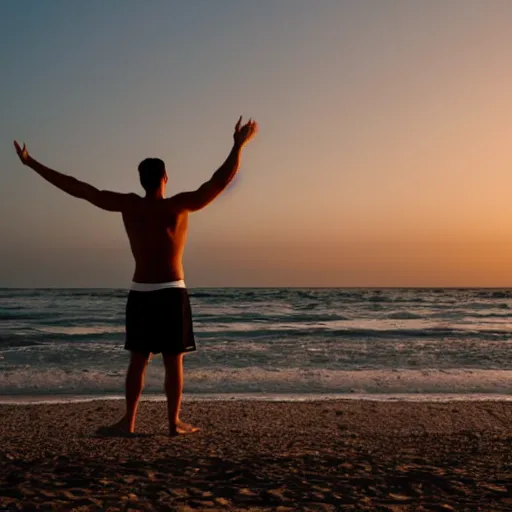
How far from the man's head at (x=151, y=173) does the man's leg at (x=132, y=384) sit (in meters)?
1.07

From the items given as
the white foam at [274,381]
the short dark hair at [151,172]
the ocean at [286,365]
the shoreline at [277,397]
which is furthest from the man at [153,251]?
the white foam at [274,381]

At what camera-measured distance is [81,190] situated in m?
4.06

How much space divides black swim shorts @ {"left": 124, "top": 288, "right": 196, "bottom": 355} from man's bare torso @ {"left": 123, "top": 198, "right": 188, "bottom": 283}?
10 cm

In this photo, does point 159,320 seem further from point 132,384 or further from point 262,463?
point 262,463

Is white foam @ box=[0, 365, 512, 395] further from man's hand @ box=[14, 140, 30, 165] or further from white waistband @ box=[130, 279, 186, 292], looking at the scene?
man's hand @ box=[14, 140, 30, 165]

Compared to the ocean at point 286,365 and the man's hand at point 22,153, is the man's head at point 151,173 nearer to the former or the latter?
the man's hand at point 22,153

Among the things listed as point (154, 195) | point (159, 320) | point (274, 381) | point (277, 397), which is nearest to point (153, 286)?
point (159, 320)

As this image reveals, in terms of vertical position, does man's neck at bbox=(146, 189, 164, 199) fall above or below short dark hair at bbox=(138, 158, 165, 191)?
below

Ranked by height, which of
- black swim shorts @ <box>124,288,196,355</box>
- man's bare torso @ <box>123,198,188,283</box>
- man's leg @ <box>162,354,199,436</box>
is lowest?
man's leg @ <box>162,354,199,436</box>

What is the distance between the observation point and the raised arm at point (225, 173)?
154 inches

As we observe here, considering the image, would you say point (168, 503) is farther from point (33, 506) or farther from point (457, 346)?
point (457, 346)

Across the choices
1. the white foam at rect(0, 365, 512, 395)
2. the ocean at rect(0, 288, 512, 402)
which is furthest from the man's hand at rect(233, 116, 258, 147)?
the white foam at rect(0, 365, 512, 395)

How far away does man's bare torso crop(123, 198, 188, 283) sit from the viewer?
13.5 feet

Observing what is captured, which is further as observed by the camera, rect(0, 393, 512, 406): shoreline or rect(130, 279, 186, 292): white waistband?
rect(0, 393, 512, 406): shoreline
